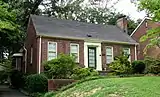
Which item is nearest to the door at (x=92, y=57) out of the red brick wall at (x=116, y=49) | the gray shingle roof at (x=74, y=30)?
the red brick wall at (x=116, y=49)

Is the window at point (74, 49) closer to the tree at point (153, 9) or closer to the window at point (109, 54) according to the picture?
the window at point (109, 54)

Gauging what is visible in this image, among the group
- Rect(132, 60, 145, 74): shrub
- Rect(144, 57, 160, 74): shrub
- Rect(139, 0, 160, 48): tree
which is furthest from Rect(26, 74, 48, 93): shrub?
Rect(144, 57, 160, 74): shrub

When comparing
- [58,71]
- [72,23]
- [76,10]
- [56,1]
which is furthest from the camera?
[76,10]

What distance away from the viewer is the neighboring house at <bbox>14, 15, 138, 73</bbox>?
21.7 m

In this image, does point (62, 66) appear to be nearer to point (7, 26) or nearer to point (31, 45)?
point (7, 26)

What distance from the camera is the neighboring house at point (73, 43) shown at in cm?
2172

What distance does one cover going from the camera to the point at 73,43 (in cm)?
2305

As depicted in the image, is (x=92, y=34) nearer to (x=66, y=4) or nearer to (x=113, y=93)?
(x=66, y=4)

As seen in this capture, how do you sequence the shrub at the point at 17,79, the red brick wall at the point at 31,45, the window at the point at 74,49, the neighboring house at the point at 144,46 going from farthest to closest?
the neighboring house at the point at 144,46
the shrub at the point at 17,79
the window at the point at 74,49
the red brick wall at the point at 31,45

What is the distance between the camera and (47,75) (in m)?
19.8

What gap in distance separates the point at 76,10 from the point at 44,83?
69.0 ft

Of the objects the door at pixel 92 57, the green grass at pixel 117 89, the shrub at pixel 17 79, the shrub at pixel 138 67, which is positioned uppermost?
the door at pixel 92 57

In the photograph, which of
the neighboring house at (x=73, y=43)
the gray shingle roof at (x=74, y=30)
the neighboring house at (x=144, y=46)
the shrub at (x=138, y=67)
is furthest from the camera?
the neighboring house at (x=144, y=46)

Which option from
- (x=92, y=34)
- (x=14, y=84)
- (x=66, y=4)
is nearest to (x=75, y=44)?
(x=92, y=34)
